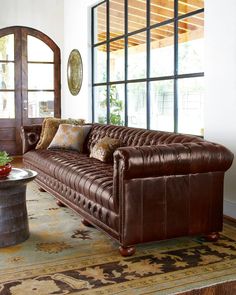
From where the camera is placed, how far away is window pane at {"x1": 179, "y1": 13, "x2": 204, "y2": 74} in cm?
452

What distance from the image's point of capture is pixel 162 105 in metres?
5.26

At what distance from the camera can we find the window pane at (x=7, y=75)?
7.84 m

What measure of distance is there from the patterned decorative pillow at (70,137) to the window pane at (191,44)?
1.43 metres

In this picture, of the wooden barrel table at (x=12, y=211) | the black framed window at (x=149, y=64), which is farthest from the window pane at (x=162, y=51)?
the wooden barrel table at (x=12, y=211)

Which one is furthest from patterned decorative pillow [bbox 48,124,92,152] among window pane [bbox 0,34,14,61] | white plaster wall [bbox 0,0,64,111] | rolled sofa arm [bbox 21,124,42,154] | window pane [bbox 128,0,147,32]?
white plaster wall [bbox 0,0,64,111]

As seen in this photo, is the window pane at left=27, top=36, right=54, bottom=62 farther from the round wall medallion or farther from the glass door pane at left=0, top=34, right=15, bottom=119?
the round wall medallion

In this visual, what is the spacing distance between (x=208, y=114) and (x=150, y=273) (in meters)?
2.07

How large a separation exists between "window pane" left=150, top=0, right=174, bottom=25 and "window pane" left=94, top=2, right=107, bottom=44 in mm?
1592

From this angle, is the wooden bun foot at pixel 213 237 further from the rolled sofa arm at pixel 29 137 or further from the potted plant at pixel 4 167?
the rolled sofa arm at pixel 29 137

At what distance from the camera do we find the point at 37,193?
Answer: 5.12 metres

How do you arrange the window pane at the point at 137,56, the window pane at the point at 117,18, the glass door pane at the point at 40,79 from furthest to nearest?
the glass door pane at the point at 40,79 < the window pane at the point at 117,18 < the window pane at the point at 137,56

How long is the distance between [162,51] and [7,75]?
3.72 meters

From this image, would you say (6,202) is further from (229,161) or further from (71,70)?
(71,70)

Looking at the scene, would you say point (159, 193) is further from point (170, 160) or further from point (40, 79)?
point (40, 79)
